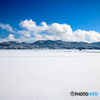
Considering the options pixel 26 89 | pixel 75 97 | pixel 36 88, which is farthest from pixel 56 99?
pixel 26 89

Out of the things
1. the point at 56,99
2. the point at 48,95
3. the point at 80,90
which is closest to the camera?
the point at 56,99

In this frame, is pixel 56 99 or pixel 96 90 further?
pixel 96 90

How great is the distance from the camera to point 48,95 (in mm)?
3834

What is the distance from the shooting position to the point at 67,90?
4223mm

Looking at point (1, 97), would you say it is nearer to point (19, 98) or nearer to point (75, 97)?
point (19, 98)

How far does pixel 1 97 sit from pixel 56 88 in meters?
2.27

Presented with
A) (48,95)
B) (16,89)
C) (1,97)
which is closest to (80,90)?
(48,95)

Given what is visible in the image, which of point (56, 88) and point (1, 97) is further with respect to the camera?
point (56, 88)

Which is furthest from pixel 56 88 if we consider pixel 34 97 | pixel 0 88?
pixel 0 88

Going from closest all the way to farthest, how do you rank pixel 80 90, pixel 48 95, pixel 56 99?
pixel 56 99 < pixel 48 95 < pixel 80 90

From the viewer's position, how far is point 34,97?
3.69m

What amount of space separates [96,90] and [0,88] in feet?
14.0

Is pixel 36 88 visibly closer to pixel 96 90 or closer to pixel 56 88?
pixel 56 88

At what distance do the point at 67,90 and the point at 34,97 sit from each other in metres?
1.45
